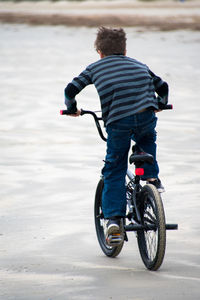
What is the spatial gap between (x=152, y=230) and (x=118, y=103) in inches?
36.6

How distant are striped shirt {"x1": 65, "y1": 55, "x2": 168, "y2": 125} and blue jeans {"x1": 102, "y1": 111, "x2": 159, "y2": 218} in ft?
0.25

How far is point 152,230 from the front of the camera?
17.3 ft

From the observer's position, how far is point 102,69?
529 cm

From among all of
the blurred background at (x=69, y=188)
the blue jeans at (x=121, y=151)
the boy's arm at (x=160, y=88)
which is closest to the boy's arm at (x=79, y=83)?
the blue jeans at (x=121, y=151)

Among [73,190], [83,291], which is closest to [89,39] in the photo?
[73,190]

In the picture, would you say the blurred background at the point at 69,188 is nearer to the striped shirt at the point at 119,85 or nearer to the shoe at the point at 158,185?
the shoe at the point at 158,185

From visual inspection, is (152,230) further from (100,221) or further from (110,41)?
(110,41)

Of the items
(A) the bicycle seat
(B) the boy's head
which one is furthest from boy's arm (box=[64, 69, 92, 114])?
(A) the bicycle seat

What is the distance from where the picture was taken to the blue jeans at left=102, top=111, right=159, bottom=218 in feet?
17.2

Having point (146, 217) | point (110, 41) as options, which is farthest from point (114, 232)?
point (110, 41)

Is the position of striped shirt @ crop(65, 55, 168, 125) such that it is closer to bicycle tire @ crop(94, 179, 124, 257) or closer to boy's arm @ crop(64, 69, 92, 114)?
boy's arm @ crop(64, 69, 92, 114)

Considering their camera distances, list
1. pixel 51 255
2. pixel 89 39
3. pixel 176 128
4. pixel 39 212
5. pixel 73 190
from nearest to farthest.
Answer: pixel 51 255 → pixel 39 212 → pixel 73 190 → pixel 176 128 → pixel 89 39

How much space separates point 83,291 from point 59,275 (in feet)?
1.52

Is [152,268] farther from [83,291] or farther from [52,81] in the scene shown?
[52,81]
